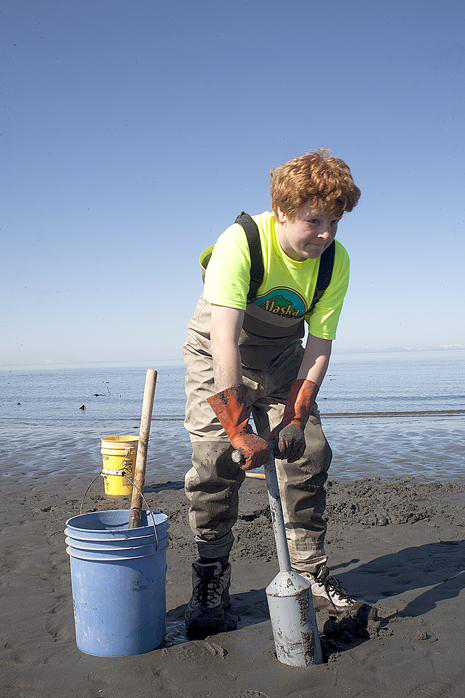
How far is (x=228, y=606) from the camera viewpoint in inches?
141

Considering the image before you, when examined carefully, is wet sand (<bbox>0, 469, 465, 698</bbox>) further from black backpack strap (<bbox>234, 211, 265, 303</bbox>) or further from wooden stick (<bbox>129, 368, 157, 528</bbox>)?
black backpack strap (<bbox>234, 211, 265, 303</bbox>)

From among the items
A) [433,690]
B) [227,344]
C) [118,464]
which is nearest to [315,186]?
[227,344]

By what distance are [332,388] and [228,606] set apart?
2227 cm

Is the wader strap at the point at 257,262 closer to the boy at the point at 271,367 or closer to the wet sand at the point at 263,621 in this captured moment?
the boy at the point at 271,367

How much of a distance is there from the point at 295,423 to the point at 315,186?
1.19 metres

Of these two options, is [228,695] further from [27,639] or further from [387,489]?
[387,489]

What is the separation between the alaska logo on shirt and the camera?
3381 millimetres

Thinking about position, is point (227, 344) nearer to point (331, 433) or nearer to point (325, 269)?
point (325, 269)

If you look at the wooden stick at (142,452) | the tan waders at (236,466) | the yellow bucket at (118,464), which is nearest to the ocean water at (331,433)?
the yellow bucket at (118,464)

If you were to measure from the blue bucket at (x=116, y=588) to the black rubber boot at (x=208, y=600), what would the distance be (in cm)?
27

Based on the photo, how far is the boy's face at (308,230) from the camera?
3137mm

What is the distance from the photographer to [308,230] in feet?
10.4

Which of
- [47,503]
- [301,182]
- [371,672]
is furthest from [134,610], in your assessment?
[47,503]

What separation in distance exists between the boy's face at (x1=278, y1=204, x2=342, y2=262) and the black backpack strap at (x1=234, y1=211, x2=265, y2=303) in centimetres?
14
